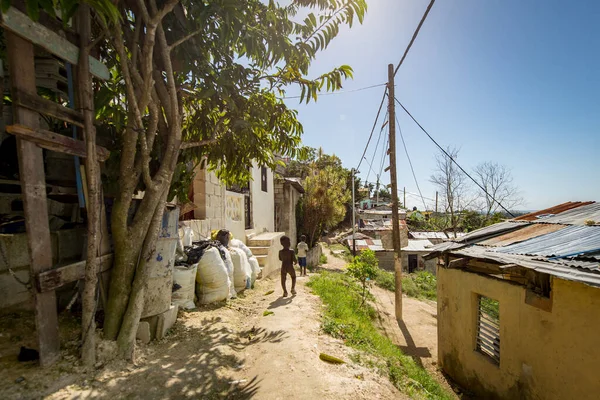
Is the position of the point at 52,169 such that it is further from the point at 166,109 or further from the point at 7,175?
the point at 166,109

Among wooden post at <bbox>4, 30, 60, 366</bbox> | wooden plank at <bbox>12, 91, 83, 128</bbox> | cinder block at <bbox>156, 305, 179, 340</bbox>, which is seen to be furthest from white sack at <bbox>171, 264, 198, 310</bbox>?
wooden plank at <bbox>12, 91, 83, 128</bbox>

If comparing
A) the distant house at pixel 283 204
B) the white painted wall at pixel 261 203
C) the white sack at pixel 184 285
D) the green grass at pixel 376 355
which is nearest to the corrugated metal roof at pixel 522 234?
the green grass at pixel 376 355

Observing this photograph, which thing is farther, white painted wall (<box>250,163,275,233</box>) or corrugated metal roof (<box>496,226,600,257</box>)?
white painted wall (<box>250,163,275,233</box>)

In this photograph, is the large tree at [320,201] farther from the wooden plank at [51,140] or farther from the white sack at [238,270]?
the wooden plank at [51,140]

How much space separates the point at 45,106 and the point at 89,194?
809mm

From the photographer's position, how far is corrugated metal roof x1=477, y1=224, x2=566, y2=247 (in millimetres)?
5269

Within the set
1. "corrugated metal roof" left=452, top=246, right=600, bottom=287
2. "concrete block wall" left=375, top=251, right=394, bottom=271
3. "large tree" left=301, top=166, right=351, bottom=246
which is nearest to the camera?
"corrugated metal roof" left=452, top=246, right=600, bottom=287

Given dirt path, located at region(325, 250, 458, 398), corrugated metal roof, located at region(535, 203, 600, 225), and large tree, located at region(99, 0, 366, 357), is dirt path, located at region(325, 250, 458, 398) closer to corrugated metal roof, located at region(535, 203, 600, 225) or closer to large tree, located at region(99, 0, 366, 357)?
corrugated metal roof, located at region(535, 203, 600, 225)

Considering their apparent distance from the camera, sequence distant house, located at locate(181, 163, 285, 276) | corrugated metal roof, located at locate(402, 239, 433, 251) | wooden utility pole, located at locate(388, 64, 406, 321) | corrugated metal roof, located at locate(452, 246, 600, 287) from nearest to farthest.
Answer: corrugated metal roof, located at locate(452, 246, 600, 287) < distant house, located at locate(181, 163, 285, 276) < wooden utility pole, located at locate(388, 64, 406, 321) < corrugated metal roof, located at locate(402, 239, 433, 251)

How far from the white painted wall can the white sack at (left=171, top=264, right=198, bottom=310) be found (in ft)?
20.9

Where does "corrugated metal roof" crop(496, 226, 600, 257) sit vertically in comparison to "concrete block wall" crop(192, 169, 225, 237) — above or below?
below

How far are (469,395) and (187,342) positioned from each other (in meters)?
5.70

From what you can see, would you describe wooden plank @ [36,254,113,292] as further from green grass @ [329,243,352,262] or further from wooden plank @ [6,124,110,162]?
green grass @ [329,243,352,262]

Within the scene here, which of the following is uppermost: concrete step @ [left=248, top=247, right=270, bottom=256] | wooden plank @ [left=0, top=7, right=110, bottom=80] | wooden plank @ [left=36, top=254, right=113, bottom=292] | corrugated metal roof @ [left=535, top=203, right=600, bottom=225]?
wooden plank @ [left=0, top=7, right=110, bottom=80]
